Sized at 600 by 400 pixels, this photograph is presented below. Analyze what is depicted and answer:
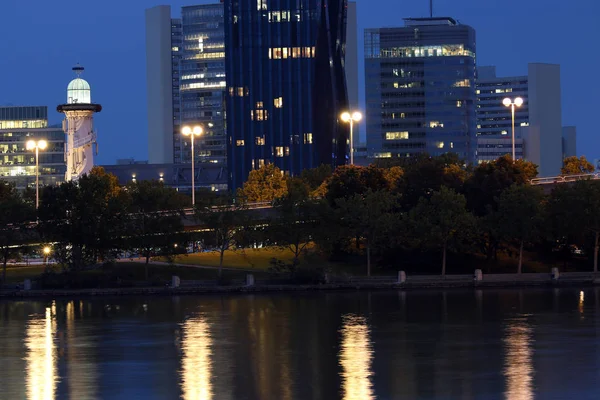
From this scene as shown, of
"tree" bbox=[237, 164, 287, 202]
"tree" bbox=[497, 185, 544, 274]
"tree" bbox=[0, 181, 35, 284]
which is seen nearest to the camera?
"tree" bbox=[0, 181, 35, 284]

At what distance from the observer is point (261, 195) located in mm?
148500

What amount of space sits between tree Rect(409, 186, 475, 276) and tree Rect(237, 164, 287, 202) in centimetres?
4207

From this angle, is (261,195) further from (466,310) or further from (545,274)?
(466,310)

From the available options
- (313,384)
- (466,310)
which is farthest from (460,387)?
(466,310)

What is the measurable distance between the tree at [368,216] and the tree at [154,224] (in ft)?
50.0

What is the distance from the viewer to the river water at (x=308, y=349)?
43.4m

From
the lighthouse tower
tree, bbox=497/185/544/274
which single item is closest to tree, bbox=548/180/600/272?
tree, bbox=497/185/544/274

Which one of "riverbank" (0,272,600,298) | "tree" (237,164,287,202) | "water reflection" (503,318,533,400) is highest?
"tree" (237,164,287,202)

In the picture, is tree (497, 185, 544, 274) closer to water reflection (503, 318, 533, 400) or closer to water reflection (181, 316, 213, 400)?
water reflection (503, 318, 533, 400)

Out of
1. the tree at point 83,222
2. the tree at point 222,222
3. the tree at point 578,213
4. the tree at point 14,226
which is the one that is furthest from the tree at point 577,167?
the tree at point 14,226

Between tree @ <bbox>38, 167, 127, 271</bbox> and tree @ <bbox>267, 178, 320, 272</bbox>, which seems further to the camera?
tree @ <bbox>267, 178, 320, 272</bbox>

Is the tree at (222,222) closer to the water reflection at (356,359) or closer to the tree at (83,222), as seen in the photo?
the tree at (83,222)

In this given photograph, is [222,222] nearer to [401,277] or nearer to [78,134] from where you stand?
[401,277]

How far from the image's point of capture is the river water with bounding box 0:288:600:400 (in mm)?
43438
